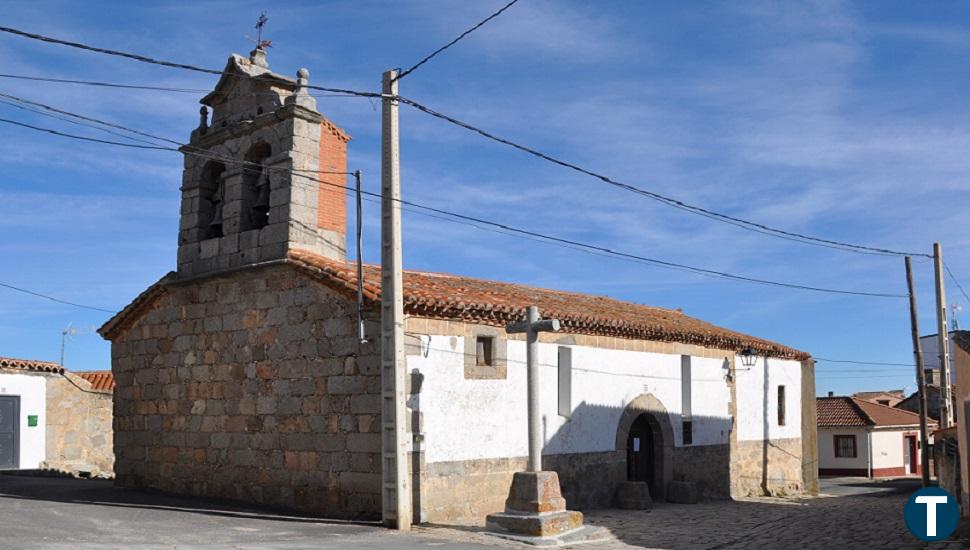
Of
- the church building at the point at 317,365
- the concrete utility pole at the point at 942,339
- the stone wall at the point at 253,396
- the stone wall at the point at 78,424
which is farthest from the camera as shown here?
the stone wall at the point at 78,424

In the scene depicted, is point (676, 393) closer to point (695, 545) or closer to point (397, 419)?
point (695, 545)

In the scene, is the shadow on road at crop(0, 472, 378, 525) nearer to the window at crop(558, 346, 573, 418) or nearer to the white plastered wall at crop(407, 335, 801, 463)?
the white plastered wall at crop(407, 335, 801, 463)

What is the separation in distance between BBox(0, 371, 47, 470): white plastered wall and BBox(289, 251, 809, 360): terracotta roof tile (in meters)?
12.6

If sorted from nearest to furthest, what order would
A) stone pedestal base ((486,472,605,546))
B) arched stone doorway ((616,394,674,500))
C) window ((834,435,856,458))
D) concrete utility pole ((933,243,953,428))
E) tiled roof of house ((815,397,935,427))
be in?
stone pedestal base ((486,472,605,546)), arched stone doorway ((616,394,674,500)), concrete utility pole ((933,243,953,428)), tiled roof of house ((815,397,935,427)), window ((834,435,856,458))

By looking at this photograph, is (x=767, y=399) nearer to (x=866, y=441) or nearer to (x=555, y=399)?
(x=555, y=399)

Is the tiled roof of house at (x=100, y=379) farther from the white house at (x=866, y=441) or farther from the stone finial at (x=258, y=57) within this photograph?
the white house at (x=866, y=441)

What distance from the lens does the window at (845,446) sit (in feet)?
120

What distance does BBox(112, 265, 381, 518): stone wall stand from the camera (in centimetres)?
1304

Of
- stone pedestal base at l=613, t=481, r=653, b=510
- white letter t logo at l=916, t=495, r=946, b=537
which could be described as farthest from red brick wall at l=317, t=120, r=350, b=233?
white letter t logo at l=916, t=495, r=946, b=537

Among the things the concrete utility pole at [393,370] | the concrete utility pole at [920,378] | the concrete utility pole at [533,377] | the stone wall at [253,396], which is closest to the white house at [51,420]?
the stone wall at [253,396]

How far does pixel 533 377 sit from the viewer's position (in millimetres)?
12539

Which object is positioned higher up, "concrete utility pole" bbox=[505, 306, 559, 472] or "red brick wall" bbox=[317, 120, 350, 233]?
"red brick wall" bbox=[317, 120, 350, 233]

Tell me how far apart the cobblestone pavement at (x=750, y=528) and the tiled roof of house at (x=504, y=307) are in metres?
3.19

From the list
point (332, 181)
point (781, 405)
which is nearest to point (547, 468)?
point (332, 181)
